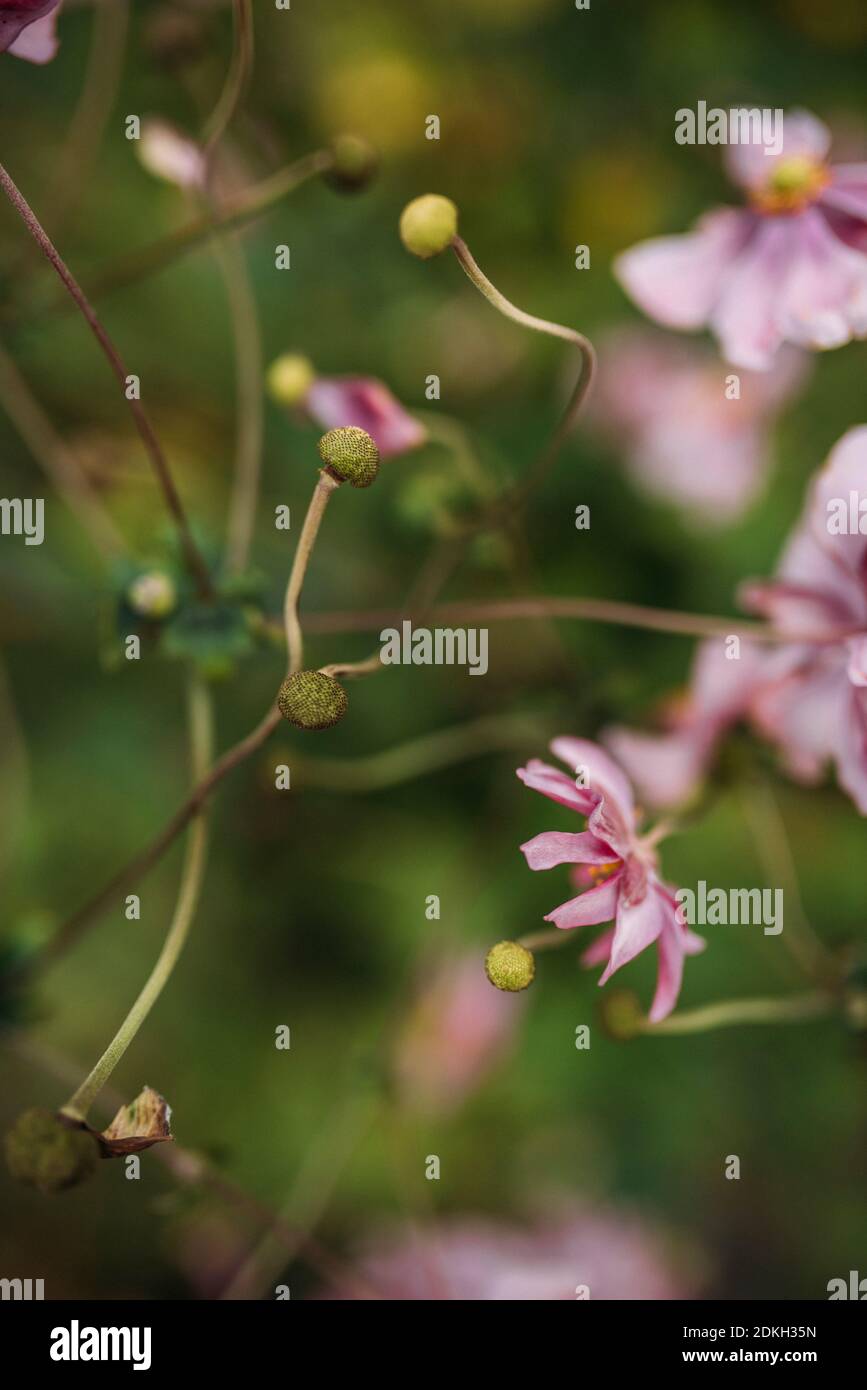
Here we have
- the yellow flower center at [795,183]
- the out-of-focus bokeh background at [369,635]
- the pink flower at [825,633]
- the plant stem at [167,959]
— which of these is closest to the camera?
the plant stem at [167,959]

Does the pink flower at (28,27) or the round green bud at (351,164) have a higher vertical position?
the pink flower at (28,27)

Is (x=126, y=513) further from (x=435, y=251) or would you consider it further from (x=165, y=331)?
(x=435, y=251)

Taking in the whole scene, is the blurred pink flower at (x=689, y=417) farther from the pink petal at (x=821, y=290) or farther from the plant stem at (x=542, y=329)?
the plant stem at (x=542, y=329)

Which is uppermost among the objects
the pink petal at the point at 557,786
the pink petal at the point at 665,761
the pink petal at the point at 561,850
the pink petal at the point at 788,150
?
the pink petal at the point at 788,150

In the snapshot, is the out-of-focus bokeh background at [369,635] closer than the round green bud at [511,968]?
No

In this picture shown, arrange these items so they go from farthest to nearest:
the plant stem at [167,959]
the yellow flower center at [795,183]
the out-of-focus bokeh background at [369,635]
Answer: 1. the out-of-focus bokeh background at [369,635]
2. the yellow flower center at [795,183]
3. the plant stem at [167,959]

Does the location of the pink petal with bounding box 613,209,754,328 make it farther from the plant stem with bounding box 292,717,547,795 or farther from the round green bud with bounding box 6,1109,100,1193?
the round green bud with bounding box 6,1109,100,1193

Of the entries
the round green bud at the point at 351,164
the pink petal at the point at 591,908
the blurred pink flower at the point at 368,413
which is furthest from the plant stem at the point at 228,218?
the pink petal at the point at 591,908

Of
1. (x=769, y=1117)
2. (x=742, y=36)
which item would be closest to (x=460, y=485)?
(x=742, y=36)
